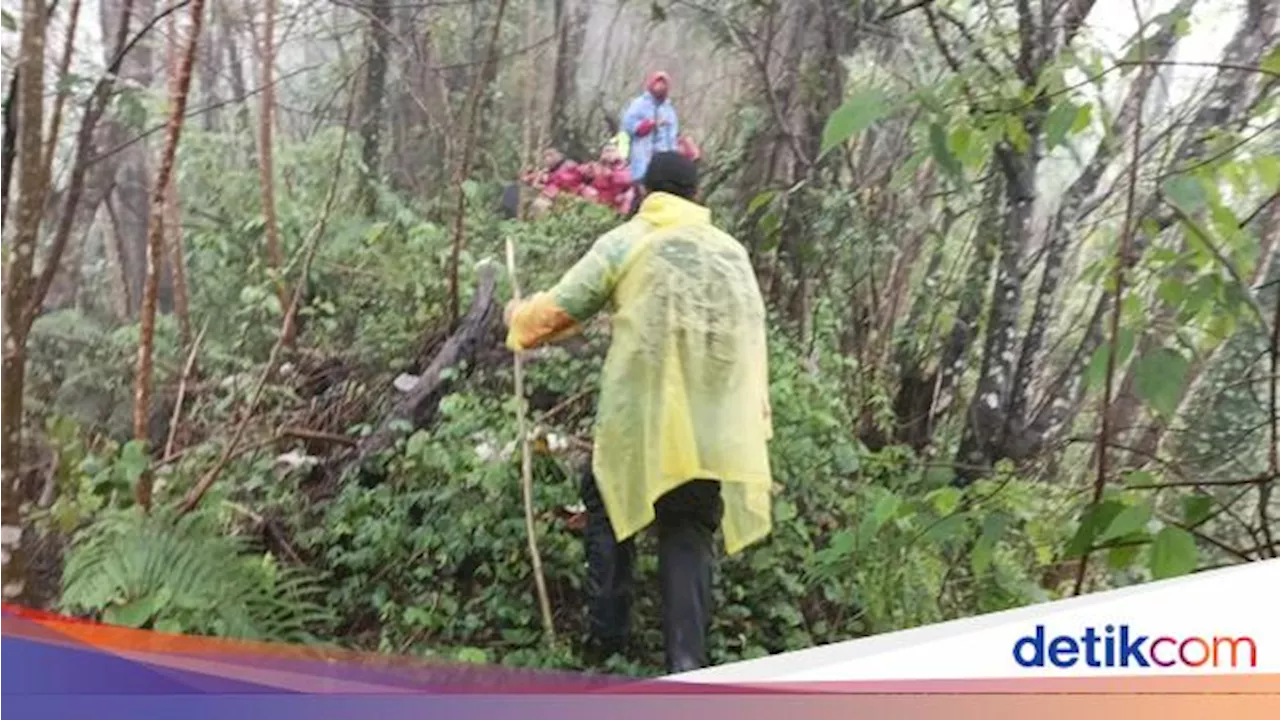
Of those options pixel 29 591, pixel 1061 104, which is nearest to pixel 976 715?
pixel 1061 104

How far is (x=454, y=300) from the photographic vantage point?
57.6 inches

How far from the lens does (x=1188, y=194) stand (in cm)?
141

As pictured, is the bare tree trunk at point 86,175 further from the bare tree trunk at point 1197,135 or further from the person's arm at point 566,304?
the bare tree trunk at point 1197,135

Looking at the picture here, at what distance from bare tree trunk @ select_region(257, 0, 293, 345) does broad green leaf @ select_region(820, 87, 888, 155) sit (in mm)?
661

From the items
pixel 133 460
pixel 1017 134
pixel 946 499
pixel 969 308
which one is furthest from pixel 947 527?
pixel 133 460

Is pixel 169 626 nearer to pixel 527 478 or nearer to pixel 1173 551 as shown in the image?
pixel 527 478

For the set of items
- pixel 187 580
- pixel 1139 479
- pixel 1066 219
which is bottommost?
pixel 187 580

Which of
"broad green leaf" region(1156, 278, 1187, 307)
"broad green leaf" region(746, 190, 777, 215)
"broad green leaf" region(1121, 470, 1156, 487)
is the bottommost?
"broad green leaf" region(1121, 470, 1156, 487)

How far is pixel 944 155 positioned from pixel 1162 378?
0.36 meters

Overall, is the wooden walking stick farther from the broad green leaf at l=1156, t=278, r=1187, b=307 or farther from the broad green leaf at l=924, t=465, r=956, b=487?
the broad green leaf at l=1156, t=278, r=1187, b=307

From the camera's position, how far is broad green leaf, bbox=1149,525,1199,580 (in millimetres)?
1414

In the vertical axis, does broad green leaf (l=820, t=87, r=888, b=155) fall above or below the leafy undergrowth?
above

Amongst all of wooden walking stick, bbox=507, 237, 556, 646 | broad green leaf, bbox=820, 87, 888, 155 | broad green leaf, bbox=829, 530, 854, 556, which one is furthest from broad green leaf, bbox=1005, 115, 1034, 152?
wooden walking stick, bbox=507, 237, 556, 646

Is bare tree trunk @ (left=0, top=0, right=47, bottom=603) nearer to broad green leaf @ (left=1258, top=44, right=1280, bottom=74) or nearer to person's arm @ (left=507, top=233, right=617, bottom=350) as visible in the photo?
person's arm @ (left=507, top=233, right=617, bottom=350)
